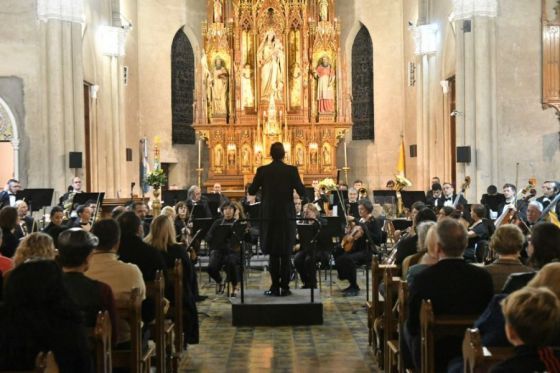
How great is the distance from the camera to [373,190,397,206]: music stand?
1916cm

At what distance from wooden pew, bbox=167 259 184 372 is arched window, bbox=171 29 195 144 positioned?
67.6 feet

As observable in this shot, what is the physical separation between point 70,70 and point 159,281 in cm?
1291

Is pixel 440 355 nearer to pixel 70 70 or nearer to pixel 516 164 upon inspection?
pixel 516 164

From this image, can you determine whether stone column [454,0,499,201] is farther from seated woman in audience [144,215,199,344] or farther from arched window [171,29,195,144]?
arched window [171,29,195,144]

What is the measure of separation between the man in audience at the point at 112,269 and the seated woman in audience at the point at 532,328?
3507 mm

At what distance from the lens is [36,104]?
1872 cm

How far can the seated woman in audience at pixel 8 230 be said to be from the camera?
30.6ft

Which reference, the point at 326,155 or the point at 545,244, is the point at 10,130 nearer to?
the point at 326,155

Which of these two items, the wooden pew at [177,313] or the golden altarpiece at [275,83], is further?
the golden altarpiece at [275,83]

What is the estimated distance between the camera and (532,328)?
332 cm

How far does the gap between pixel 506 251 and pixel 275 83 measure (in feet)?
66.9

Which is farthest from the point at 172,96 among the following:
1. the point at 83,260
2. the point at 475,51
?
the point at 83,260

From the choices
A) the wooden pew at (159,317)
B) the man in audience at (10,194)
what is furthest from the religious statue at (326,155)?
the wooden pew at (159,317)

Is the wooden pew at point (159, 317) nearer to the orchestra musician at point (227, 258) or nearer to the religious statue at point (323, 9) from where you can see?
the orchestra musician at point (227, 258)
